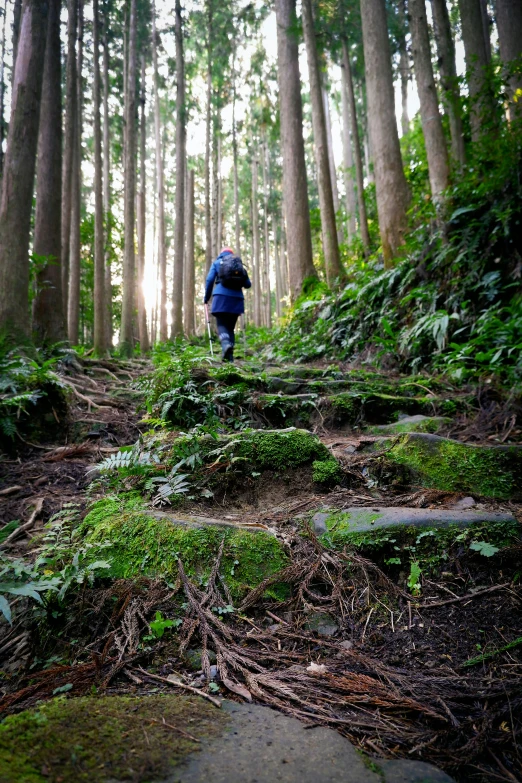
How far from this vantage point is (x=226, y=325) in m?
7.52

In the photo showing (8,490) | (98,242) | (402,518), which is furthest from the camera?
(98,242)

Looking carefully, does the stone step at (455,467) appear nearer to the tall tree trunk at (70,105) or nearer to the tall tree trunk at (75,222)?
the tall tree trunk at (70,105)

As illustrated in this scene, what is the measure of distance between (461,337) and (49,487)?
478 centimetres

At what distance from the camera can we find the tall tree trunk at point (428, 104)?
7785mm

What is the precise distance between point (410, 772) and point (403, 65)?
860 inches

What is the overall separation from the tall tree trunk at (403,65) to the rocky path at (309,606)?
12.6 metres

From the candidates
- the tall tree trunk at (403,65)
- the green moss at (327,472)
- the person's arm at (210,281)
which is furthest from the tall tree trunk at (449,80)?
the green moss at (327,472)

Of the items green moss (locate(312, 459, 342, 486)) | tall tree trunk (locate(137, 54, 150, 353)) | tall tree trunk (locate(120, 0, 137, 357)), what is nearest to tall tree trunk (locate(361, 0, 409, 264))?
green moss (locate(312, 459, 342, 486))

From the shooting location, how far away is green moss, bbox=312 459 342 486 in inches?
Answer: 116

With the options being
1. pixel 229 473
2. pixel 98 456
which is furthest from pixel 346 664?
pixel 98 456

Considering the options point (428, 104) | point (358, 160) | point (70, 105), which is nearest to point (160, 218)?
point (70, 105)

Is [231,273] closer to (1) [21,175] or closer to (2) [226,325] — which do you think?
(2) [226,325]

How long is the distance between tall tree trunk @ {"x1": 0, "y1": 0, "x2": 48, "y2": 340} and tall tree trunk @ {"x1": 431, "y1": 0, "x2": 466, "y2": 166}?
6407mm

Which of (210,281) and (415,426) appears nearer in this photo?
(415,426)
